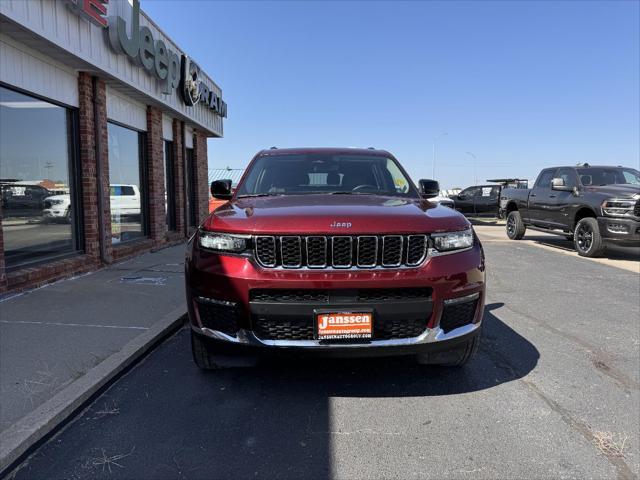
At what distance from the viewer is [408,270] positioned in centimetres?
298

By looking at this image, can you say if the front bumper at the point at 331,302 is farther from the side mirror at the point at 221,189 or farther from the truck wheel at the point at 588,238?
the truck wheel at the point at 588,238

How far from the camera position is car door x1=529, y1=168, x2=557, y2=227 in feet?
39.1

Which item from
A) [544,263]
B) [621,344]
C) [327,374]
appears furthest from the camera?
[544,263]

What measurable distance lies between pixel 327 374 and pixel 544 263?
24.4 ft

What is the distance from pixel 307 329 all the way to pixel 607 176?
34.5ft

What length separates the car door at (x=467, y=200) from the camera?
24.4 m

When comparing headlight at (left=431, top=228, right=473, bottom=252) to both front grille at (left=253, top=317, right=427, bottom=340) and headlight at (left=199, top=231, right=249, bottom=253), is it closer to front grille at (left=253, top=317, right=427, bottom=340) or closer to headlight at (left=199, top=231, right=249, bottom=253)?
front grille at (left=253, top=317, right=427, bottom=340)

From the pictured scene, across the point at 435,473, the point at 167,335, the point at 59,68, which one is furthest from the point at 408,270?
the point at 59,68

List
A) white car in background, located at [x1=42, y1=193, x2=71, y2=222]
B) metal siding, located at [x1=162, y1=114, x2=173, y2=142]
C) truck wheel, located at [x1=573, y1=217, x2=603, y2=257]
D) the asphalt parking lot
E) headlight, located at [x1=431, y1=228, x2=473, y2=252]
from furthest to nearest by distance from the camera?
metal siding, located at [x1=162, y1=114, x2=173, y2=142], truck wheel, located at [x1=573, y1=217, x2=603, y2=257], white car in background, located at [x1=42, y1=193, x2=71, y2=222], headlight, located at [x1=431, y1=228, x2=473, y2=252], the asphalt parking lot

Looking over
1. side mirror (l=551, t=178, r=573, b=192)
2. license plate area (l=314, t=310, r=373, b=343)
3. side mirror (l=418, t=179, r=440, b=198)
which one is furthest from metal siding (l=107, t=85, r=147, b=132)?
side mirror (l=551, t=178, r=573, b=192)

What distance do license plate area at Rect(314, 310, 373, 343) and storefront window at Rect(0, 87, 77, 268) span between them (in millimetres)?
4958

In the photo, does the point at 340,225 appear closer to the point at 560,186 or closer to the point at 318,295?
the point at 318,295

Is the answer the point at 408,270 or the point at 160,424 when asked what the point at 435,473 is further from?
the point at 160,424

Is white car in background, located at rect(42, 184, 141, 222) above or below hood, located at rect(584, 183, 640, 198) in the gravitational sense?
below
